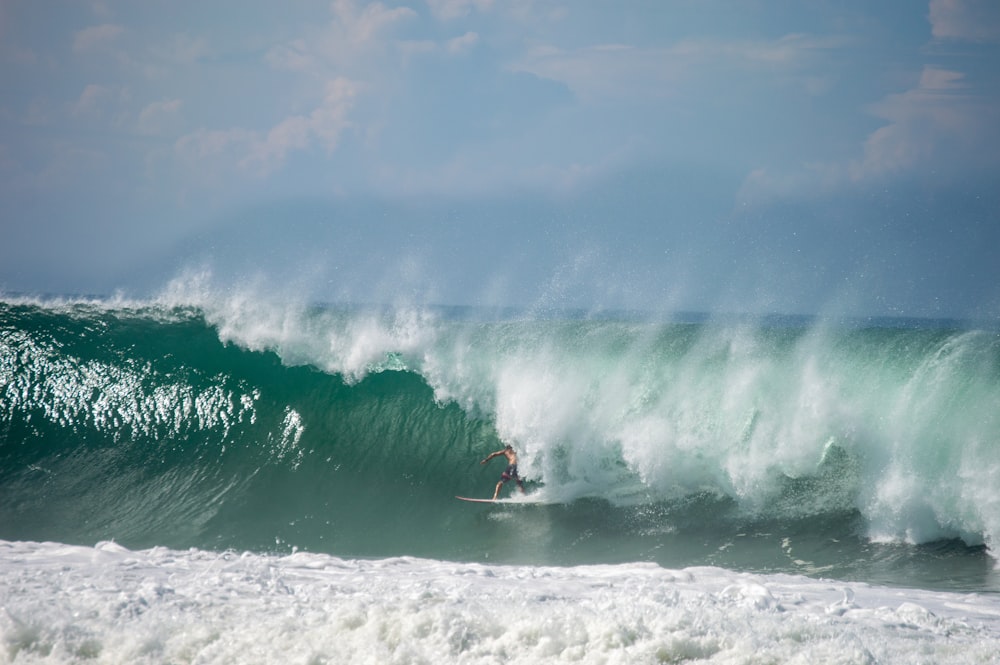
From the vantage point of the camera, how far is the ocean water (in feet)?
14.5

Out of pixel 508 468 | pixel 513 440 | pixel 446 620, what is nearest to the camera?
pixel 446 620

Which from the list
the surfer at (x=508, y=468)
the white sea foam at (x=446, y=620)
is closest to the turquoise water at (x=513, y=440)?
the surfer at (x=508, y=468)

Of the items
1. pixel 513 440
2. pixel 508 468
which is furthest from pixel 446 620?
pixel 513 440

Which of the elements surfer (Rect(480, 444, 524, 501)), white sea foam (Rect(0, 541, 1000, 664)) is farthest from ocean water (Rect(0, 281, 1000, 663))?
surfer (Rect(480, 444, 524, 501))

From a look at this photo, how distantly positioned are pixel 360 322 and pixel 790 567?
8.91 metres

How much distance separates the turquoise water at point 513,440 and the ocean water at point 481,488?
1.7 inches

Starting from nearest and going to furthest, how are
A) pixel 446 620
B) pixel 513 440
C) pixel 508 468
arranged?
pixel 446 620 < pixel 508 468 < pixel 513 440

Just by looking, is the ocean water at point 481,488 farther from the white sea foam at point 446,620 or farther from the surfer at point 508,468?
the surfer at point 508,468

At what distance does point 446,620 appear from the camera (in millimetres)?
4395

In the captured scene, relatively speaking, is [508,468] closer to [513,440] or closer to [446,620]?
[513,440]

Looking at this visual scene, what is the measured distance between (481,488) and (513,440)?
98cm

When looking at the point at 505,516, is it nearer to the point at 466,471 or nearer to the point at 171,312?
the point at 466,471

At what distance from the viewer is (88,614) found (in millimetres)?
4711

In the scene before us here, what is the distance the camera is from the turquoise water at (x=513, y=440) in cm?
882
